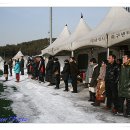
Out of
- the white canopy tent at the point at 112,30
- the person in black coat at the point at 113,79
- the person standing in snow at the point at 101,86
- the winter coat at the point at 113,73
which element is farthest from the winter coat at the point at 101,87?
the white canopy tent at the point at 112,30

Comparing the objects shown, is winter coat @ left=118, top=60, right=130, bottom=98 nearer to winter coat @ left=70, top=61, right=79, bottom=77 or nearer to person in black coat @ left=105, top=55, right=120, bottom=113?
person in black coat @ left=105, top=55, right=120, bottom=113

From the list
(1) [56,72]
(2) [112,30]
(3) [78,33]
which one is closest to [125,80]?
(2) [112,30]

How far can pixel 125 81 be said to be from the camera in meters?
7.97

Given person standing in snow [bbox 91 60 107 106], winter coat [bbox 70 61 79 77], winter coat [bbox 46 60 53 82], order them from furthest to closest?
winter coat [bbox 46 60 53 82], winter coat [bbox 70 61 79 77], person standing in snow [bbox 91 60 107 106]

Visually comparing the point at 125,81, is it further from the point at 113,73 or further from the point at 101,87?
the point at 101,87

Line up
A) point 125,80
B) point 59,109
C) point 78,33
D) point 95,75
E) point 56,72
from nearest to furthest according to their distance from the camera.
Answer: point 125,80 → point 59,109 → point 95,75 → point 56,72 → point 78,33

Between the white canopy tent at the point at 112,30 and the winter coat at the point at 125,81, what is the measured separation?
195 cm

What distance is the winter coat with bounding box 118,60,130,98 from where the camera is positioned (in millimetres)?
7930

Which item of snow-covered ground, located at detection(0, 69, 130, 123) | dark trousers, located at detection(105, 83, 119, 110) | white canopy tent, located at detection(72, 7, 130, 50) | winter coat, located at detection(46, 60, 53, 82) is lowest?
snow-covered ground, located at detection(0, 69, 130, 123)

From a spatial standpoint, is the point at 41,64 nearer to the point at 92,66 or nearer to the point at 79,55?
the point at 79,55

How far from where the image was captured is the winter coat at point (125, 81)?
7.93 m

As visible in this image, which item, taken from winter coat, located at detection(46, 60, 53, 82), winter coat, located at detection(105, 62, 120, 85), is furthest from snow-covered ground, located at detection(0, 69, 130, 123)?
winter coat, located at detection(46, 60, 53, 82)

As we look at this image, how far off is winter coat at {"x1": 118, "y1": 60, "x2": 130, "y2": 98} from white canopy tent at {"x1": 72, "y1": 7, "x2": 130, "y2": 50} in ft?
6.38

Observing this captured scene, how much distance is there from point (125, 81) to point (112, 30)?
10.8ft
